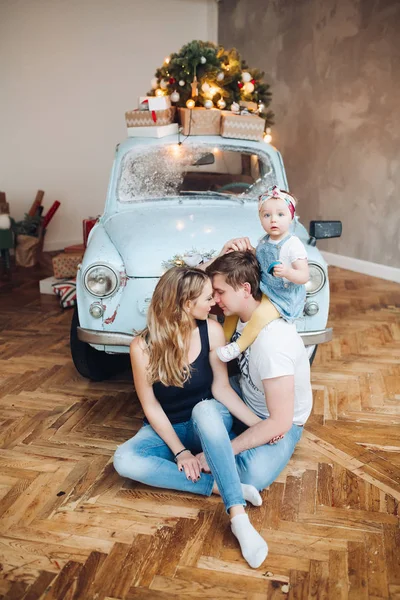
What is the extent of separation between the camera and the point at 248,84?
188 inches

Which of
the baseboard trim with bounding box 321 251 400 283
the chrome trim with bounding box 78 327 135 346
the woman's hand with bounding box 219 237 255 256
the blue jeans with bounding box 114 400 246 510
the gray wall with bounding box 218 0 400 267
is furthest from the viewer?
the baseboard trim with bounding box 321 251 400 283

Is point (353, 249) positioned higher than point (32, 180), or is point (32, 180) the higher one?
point (32, 180)

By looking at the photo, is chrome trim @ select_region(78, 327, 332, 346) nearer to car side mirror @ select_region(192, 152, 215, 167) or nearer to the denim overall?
the denim overall

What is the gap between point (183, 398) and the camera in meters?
2.57

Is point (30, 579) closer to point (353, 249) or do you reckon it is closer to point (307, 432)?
point (307, 432)

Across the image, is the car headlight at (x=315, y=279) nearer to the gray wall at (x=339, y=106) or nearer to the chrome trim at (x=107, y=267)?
the chrome trim at (x=107, y=267)

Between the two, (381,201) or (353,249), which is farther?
(353,249)

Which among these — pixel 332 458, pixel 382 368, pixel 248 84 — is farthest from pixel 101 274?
pixel 248 84

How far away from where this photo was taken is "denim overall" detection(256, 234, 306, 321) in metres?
2.58

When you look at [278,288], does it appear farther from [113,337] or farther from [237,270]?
[113,337]

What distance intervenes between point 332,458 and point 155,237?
1.51 metres

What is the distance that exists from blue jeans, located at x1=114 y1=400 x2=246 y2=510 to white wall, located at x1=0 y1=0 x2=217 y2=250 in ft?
19.7

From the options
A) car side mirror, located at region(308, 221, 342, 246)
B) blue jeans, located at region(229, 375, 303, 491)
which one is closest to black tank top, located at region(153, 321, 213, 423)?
blue jeans, located at region(229, 375, 303, 491)

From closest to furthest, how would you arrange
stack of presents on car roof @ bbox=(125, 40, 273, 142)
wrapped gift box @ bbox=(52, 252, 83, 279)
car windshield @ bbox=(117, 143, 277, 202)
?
1. car windshield @ bbox=(117, 143, 277, 202)
2. stack of presents on car roof @ bbox=(125, 40, 273, 142)
3. wrapped gift box @ bbox=(52, 252, 83, 279)
